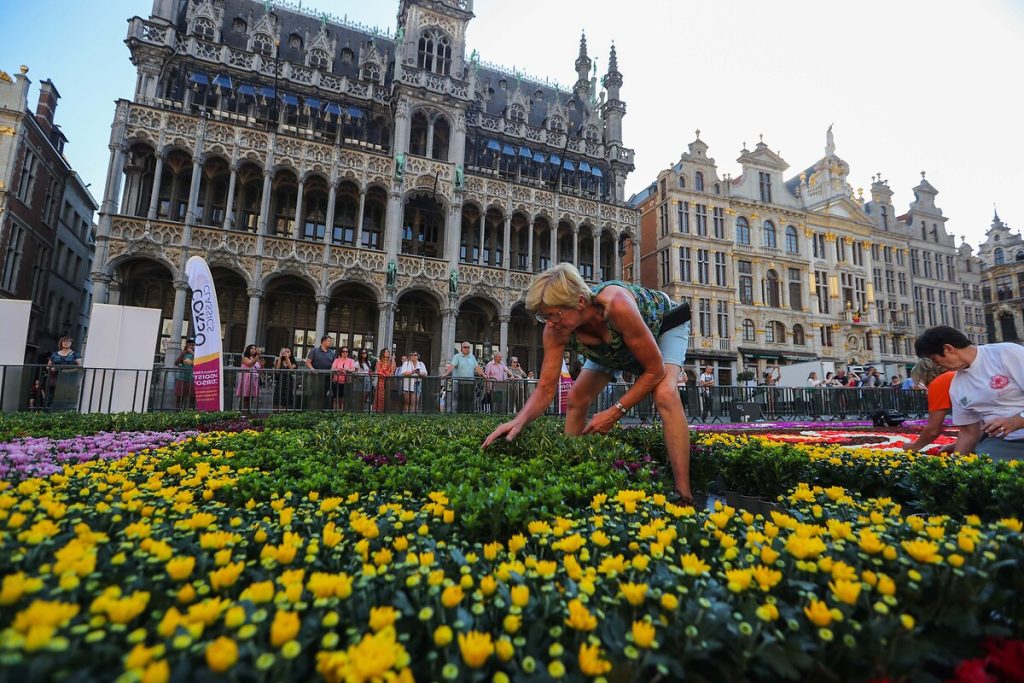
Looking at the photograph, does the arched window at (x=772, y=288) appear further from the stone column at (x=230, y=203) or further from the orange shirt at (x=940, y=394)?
the stone column at (x=230, y=203)

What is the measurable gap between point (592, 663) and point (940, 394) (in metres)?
6.09

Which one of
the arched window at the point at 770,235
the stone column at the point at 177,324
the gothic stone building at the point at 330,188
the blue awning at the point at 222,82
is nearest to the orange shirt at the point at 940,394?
the gothic stone building at the point at 330,188

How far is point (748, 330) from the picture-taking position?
32469 millimetres

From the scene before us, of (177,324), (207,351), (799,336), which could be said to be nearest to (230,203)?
(177,324)

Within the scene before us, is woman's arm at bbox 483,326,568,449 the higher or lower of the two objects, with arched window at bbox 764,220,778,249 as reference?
lower

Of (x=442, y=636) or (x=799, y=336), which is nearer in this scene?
(x=442, y=636)

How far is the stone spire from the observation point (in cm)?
3369

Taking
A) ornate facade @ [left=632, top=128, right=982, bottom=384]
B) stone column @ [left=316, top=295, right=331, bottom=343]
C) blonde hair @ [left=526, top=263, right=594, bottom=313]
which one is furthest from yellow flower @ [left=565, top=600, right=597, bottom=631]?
ornate facade @ [left=632, top=128, right=982, bottom=384]

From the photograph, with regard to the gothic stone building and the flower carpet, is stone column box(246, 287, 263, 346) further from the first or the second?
the flower carpet

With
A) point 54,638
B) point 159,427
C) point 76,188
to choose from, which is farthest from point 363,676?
point 76,188

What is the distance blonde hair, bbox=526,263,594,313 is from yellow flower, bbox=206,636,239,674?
7.98 feet

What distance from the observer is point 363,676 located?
95cm

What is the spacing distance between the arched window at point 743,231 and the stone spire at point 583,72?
14.2 metres

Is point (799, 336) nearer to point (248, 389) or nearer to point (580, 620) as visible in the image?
point (248, 389)
